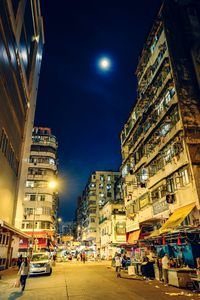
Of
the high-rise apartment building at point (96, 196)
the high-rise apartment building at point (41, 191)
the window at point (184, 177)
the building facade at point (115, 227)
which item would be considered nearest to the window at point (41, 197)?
the high-rise apartment building at point (41, 191)

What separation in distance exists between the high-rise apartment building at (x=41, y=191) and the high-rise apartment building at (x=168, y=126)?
2655 centimetres

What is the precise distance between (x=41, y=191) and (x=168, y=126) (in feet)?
139

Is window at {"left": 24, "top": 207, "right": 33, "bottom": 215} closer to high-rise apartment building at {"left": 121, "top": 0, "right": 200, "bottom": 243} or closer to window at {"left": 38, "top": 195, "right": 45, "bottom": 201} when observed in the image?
window at {"left": 38, "top": 195, "right": 45, "bottom": 201}

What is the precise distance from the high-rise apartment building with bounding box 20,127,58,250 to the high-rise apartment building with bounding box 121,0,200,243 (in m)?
26.5

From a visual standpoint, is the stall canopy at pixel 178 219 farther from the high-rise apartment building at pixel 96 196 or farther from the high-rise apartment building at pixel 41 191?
the high-rise apartment building at pixel 96 196

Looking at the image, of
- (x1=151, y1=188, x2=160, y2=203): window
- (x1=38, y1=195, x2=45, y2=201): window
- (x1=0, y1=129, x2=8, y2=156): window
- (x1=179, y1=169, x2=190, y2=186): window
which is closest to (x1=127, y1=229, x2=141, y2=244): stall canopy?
(x1=151, y1=188, x2=160, y2=203): window

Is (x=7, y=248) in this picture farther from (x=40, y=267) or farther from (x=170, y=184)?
(x=170, y=184)

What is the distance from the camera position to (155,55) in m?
30.0

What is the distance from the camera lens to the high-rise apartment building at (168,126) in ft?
70.2

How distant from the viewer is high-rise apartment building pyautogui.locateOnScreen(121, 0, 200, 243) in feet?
70.2

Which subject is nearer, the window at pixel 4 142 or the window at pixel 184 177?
the window at pixel 184 177

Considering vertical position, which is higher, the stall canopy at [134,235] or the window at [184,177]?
the window at [184,177]

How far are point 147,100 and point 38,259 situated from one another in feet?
76.4

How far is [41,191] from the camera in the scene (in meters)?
58.6
